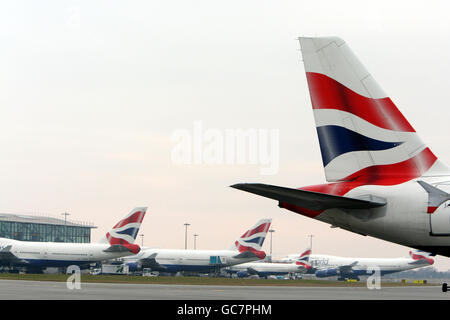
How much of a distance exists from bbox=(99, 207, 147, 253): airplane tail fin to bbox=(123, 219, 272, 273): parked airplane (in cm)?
2050

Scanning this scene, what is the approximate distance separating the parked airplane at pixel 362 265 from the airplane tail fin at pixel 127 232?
5442 centimetres

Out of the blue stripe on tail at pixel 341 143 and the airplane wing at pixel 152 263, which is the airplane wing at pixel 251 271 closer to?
the airplane wing at pixel 152 263

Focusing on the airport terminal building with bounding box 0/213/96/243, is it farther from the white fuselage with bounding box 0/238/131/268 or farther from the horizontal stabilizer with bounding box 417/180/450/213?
the horizontal stabilizer with bounding box 417/180/450/213

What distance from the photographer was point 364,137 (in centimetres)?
1833

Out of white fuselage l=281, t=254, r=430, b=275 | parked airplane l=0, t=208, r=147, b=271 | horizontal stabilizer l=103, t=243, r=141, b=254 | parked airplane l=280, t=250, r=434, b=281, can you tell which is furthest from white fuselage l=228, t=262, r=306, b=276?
horizontal stabilizer l=103, t=243, r=141, b=254

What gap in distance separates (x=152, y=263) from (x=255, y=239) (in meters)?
17.5

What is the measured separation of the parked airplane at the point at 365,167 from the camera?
16.5m

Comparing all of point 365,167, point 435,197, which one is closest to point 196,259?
point 365,167

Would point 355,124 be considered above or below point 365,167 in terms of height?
above

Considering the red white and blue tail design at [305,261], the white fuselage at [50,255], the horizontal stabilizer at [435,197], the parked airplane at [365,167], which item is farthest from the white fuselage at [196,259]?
the horizontal stabilizer at [435,197]

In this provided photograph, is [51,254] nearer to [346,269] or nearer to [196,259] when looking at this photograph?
[196,259]

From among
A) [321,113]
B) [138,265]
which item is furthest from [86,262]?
[321,113]

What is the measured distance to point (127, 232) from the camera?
3465 inches

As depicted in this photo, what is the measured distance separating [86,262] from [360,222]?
7932 centimetres
